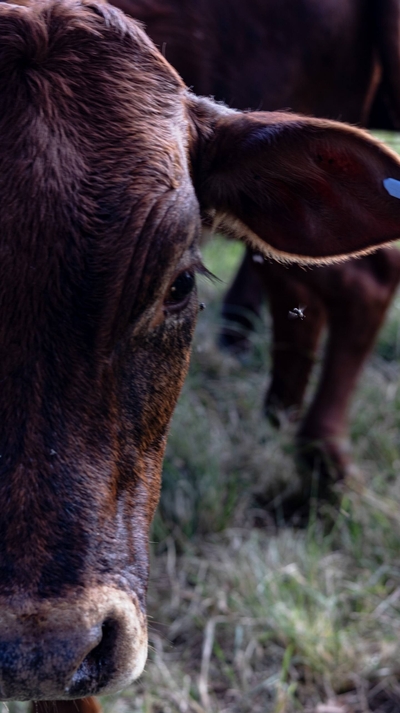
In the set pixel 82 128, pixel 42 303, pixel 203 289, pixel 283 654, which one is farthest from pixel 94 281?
pixel 203 289

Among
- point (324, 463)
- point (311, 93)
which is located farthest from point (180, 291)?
point (324, 463)

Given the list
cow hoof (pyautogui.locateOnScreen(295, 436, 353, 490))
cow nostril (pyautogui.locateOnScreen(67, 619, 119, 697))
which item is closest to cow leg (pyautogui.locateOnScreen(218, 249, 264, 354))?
cow hoof (pyautogui.locateOnScreen(295, 436, 353, 490))

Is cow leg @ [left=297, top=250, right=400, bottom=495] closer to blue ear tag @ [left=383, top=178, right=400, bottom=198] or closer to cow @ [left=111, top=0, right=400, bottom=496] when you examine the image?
cow @ [left=111, top=0, right=400, bottom=496]

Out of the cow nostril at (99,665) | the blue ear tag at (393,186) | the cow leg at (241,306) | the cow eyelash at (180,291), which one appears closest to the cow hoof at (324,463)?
the cow leg at (241,306)

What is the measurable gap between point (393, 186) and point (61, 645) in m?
1.49

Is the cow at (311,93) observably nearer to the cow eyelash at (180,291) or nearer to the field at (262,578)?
the field at (262,578)

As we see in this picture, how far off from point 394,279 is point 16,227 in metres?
2.97

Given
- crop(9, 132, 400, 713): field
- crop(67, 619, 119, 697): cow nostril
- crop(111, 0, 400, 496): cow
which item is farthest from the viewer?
crop(111, 0, 400, 496): cow

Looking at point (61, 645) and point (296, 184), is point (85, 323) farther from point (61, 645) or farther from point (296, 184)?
point (296, 184)

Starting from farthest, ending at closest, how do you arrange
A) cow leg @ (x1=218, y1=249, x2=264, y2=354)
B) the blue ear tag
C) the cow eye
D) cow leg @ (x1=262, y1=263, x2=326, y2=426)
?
cow leg @ (x1=218, y1=249, x2=264, y2=354) → cow leg @ (x1=262, y1=263, x2=326, y2=426) → the blue ear tag → the cow eye

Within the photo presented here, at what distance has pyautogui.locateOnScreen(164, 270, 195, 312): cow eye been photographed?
89.4 inches

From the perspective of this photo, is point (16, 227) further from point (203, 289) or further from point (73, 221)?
point (203, 289)

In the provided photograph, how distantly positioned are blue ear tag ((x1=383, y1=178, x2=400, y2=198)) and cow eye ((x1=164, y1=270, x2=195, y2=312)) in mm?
618

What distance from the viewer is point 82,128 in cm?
208
